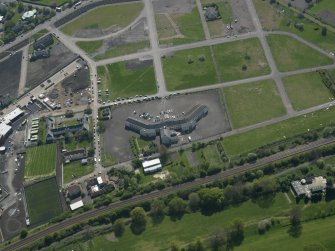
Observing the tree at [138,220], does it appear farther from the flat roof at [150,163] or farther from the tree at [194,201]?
the flat roof at [150,163]

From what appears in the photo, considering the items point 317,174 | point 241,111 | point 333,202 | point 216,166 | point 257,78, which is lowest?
point 333,202

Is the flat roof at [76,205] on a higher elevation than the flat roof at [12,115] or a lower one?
lower

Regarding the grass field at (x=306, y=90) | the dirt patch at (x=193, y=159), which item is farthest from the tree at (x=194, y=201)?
the grass field at (x=306, y=90)

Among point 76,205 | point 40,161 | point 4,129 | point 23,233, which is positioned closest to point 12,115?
point 4,129

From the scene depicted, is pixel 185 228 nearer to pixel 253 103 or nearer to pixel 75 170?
pixel 75 170

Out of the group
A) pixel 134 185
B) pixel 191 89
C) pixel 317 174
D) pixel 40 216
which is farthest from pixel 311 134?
pixel 40 216

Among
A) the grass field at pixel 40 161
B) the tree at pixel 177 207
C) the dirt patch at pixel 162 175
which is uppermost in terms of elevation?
the grass field at pixel 40 161

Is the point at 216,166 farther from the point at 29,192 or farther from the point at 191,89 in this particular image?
the point at 29,192
